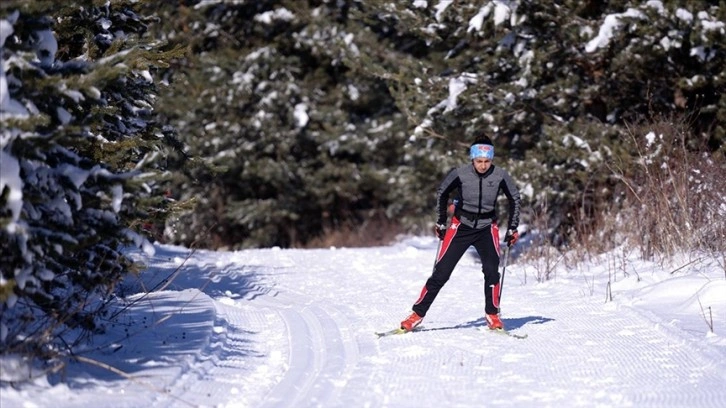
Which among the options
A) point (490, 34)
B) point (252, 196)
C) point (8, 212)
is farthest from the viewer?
point (252, 196)

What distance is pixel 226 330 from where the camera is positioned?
29.6 feet

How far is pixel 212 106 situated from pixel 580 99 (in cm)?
1318

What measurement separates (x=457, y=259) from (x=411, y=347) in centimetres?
112

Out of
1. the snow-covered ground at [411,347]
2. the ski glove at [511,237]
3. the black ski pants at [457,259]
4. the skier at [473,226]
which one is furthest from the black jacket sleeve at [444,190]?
the snow-covered ground at [411,347]

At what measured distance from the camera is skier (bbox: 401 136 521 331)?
29.1 ft

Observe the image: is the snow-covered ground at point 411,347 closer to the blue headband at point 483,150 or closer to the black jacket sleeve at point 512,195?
the black jacket sleeve at point 512,195

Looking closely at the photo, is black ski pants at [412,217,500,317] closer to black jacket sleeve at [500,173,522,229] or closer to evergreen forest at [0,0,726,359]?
black jacket sleeve at [500,173,522,229]

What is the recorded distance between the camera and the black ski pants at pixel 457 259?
8891 mm

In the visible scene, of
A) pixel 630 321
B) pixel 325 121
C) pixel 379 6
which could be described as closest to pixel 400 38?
pixel 325 121

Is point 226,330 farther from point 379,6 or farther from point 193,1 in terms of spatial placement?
point 193,1

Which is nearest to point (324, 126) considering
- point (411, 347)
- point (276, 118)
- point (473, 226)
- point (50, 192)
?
point (276, 118)

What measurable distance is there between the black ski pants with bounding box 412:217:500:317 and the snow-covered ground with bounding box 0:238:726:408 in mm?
319

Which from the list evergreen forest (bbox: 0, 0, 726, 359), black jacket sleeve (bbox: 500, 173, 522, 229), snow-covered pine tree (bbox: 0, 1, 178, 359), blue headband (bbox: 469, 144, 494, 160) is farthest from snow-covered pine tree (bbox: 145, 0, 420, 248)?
snow-covered pine tree (bbox: 0, 1, 178, 359)

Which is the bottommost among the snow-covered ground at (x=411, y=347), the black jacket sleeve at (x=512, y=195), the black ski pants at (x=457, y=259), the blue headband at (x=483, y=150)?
the snow-covered ground at (x=411, y=347)
